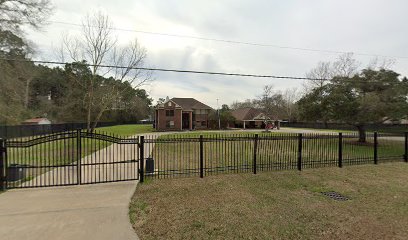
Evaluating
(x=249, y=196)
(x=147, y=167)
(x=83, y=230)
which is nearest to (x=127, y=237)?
(x=83, y=230)

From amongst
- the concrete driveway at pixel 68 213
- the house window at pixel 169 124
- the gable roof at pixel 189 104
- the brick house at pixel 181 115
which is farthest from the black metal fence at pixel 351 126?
the house window at pixel 169 124

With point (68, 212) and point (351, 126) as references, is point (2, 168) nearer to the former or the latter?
point (68, 212)

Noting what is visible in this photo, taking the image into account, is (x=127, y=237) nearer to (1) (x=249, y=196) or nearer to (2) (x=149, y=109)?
(1) (x=249, y=196)

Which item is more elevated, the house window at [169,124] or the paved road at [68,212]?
the house window at [169,124]

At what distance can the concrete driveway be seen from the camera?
460 cm

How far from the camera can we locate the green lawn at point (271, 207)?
4762 mm

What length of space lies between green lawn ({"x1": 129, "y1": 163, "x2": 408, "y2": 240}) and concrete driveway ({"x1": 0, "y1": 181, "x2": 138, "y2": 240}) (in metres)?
0.35

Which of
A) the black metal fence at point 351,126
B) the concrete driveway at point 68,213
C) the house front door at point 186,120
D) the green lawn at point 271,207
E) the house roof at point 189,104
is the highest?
the house roof at point 189,104

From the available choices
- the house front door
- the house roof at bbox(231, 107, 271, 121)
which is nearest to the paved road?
the house front door

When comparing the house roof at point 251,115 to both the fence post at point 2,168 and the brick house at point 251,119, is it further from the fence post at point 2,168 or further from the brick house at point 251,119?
the fence post at point 2,168

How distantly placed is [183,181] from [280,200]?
3.23 m

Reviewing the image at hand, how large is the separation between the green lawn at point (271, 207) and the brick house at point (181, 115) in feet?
134

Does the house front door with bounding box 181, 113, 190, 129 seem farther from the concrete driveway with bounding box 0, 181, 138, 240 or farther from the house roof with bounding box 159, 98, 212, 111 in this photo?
the concrete driveway with bounding box 0, 181, 138, 240

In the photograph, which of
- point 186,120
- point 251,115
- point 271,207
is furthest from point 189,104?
point 271,207
